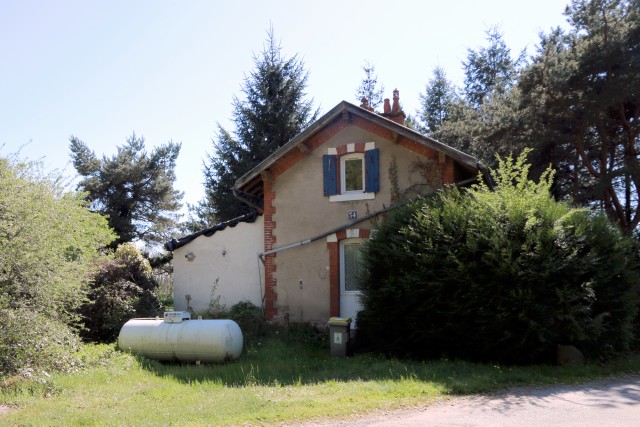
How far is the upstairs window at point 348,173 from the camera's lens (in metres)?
→ 14.2

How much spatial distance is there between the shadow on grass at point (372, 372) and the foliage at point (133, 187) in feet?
65.8

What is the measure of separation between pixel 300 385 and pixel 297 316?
605 centimetres

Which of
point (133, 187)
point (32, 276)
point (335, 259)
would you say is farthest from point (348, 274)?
point (133, 187)

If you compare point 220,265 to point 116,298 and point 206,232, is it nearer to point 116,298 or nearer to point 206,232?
point 206,232

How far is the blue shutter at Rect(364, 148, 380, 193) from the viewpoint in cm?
1402

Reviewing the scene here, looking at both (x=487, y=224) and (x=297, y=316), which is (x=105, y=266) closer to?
(x=297, y=316)

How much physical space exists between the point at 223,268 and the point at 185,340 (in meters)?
5.15

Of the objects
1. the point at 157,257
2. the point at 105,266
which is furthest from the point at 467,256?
the point at 157,257

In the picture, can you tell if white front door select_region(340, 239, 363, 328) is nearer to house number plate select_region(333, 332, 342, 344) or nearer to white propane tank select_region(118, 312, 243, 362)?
house number plate select_region(333, 332, 342, 344)

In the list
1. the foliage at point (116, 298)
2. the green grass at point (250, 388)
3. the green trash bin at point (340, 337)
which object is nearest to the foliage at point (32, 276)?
the green grass at point (250, 388)

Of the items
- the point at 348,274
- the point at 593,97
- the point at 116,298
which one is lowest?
the point at 116,298

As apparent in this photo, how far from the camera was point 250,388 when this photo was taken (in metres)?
8.49

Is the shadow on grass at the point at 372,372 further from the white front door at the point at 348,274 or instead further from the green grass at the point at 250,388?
the white front door at the point at 348,274

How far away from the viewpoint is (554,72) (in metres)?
17.4
